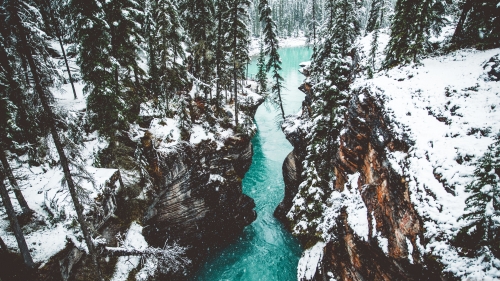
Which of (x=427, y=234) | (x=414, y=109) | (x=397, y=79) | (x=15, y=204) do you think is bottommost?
(x=15, y=204)

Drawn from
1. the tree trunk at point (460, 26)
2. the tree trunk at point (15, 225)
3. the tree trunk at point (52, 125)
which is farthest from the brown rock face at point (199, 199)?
the tree trunk at point (460, 26)

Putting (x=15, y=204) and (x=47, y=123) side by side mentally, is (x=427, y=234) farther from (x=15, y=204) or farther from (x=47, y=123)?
(x=15, y=204)

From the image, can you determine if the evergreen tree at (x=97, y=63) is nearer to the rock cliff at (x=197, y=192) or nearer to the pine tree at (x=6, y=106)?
the pine tree at (x=6, y=106)

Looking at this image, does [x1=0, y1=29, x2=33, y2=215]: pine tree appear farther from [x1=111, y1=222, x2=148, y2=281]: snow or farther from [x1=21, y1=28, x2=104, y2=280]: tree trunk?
[x1=111, y1=222, x2=148, y2=281]: snow

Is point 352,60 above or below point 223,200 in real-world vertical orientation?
above

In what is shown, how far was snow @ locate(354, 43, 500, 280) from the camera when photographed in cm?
666

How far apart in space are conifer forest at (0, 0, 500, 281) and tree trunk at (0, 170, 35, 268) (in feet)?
0.17

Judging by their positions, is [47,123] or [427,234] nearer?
[427,234]

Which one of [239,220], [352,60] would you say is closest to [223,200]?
[239,220]

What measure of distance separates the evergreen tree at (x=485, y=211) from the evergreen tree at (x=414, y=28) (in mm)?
11446

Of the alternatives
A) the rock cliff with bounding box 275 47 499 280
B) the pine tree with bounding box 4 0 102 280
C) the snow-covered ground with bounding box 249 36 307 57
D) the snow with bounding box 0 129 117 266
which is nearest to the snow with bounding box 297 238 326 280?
the rock cliff with bounding box 275 47 499 280

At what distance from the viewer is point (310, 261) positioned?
15.8 metres

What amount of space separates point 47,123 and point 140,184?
28.9 ft

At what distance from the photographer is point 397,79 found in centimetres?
1336
